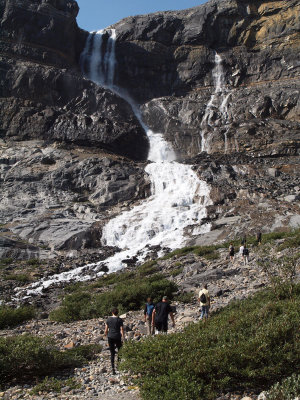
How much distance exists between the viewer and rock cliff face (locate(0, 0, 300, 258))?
35.4 metres

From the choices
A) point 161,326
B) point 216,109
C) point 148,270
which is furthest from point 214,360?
point 216,109

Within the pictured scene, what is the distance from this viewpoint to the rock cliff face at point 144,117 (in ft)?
116

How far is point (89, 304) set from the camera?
49.2 feet

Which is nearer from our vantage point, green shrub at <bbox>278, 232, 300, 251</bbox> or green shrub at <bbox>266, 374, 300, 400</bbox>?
green shrub at <bbox>266, 374, 300, 400</bbox>

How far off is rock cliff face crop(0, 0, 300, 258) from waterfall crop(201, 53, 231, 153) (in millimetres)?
205

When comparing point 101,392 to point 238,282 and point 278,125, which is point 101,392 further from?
point 278,125

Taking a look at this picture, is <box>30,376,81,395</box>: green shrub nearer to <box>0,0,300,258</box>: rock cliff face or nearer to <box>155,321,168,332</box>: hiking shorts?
<box>155,321,168,332</box>: hiking shorts

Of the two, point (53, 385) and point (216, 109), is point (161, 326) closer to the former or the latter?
point (53, 385)

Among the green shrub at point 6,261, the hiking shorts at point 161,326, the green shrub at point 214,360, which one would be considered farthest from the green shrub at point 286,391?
the green shrub at point 6,261

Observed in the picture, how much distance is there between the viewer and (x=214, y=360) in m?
6.01

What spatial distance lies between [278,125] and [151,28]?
36.6 metres

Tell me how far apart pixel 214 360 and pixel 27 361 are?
4.13 metres

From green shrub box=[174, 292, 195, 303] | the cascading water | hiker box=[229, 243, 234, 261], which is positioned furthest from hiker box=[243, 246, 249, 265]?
the cascading water

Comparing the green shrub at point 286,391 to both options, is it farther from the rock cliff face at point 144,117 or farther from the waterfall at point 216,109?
the waterfall at point 216,109
